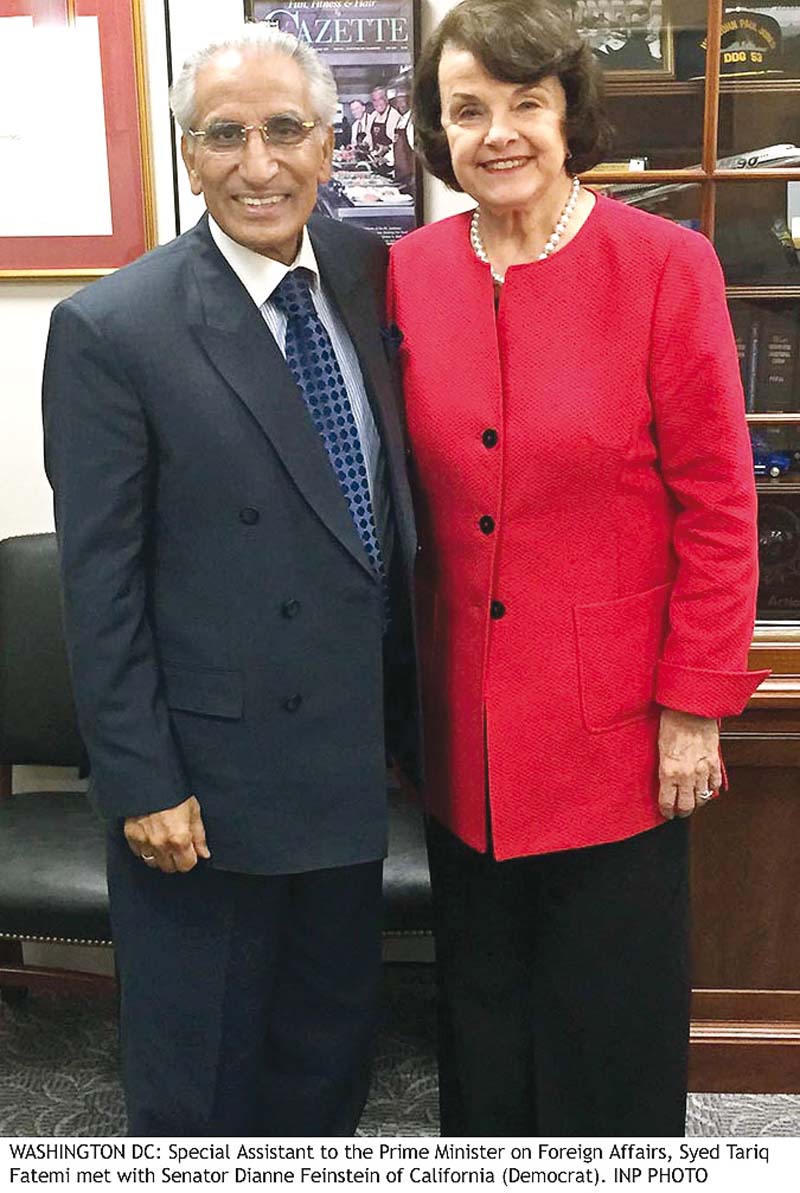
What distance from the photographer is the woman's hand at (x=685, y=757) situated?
56.7 inches

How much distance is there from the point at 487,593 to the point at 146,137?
1.21 metres

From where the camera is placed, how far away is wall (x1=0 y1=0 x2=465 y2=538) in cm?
208

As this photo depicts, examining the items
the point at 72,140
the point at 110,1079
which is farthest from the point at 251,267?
the point at 110,1079

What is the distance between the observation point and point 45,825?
85.4 inches

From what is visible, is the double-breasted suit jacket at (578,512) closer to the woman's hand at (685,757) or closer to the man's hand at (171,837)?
the woman's hand at (685,757)

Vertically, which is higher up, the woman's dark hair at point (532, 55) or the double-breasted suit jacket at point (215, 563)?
the woman's dark hair at point (532, 55)

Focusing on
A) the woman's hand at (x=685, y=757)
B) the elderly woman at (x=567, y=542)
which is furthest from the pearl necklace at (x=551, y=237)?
the woman's hand at (x=685, y=757)

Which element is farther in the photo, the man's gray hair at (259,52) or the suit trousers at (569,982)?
the suit trousers at (569,982)

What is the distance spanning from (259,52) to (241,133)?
0.27 feet

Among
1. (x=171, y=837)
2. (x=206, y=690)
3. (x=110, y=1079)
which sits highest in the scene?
(x=206, y=690)

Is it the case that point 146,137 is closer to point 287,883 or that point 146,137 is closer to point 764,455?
point 764,455

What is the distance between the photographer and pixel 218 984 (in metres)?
1.49

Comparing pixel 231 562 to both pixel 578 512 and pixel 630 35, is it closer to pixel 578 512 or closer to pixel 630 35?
pixel 578 512

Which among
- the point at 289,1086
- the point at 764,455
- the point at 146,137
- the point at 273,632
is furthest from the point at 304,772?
the point at 146,137
